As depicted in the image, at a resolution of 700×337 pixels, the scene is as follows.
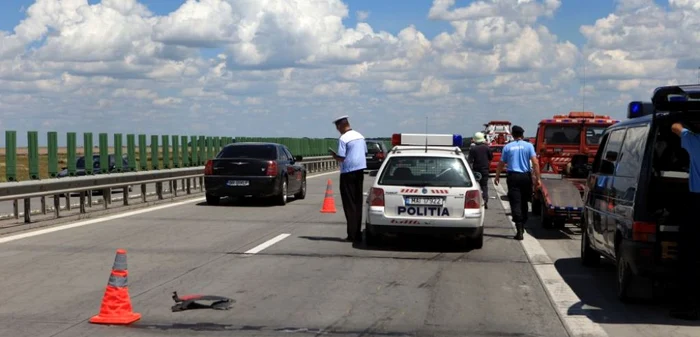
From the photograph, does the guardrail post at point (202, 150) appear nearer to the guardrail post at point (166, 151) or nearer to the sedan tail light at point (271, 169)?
the guardrail post at point (166, 151)

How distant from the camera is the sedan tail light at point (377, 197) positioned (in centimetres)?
1277

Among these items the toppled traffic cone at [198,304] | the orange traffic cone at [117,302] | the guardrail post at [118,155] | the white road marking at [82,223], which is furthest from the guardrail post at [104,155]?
the orange traffic cone at [117,302]

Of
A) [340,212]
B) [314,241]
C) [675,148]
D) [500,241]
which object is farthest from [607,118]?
[675,148]

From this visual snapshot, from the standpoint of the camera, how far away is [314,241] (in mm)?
13961

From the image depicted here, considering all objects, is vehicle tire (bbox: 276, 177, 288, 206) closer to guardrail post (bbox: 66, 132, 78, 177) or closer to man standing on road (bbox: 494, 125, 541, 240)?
guardrail post (bbox: 66, 132, 78, 177)

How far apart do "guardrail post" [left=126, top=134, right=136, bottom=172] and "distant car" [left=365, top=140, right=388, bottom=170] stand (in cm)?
1445

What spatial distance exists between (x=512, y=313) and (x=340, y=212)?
12.0 meters

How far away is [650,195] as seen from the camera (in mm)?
8070

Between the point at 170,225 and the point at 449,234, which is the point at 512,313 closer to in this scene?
the point at 449,234

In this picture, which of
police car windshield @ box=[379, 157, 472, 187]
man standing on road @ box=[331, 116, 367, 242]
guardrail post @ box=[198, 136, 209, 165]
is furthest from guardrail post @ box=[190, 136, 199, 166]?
police car windshield @ box=[379, 157, 472, 187]

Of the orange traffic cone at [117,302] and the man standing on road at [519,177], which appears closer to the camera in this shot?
the orange traffic cone at [117,302]

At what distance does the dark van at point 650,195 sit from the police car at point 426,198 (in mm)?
3522

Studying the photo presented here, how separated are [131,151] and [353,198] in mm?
17571

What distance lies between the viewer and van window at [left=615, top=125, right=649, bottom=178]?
27.7ft
